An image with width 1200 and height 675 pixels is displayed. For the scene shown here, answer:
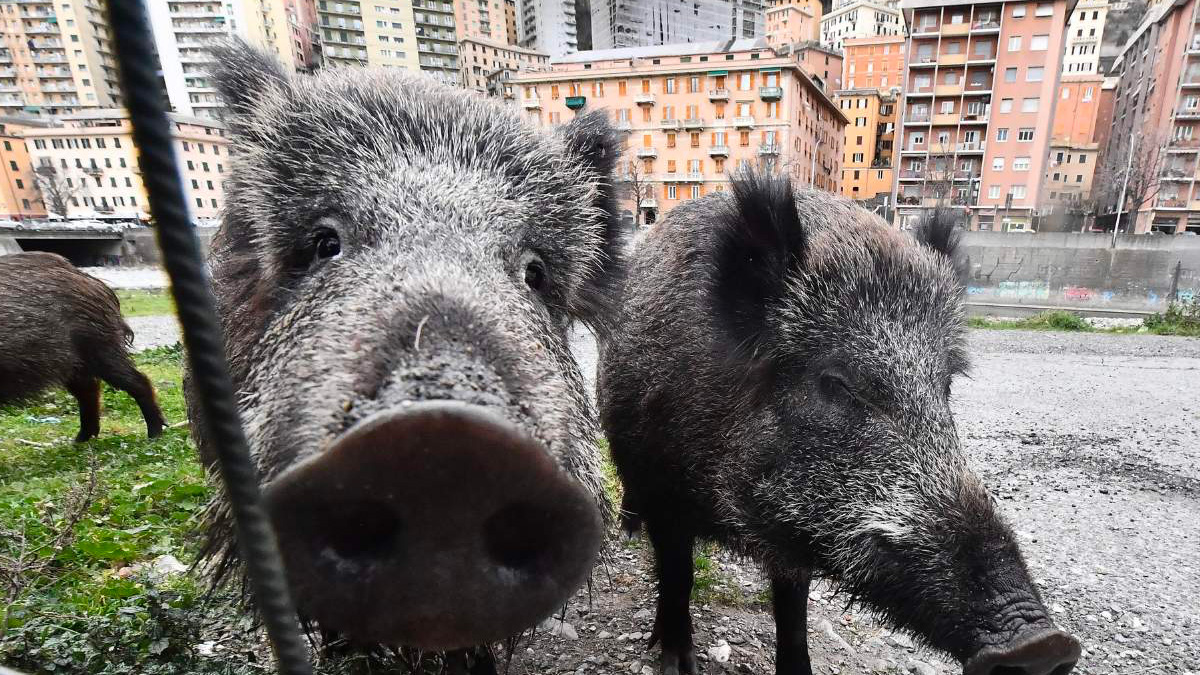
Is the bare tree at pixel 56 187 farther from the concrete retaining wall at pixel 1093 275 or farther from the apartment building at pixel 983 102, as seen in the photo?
the concrete retaining wall at pixel 1093 275

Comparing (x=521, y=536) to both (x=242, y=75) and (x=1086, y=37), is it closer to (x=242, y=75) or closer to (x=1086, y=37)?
(x=242, y=75)

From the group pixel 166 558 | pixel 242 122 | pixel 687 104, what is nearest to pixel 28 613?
pixel 166 558

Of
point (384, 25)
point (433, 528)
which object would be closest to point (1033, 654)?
point (433, 528)

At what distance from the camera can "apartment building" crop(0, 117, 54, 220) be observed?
55.8 metres

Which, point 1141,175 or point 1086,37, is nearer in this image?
point 1141,175

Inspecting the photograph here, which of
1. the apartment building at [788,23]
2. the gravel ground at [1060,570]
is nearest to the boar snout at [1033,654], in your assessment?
the gravel ground at [1060,570]

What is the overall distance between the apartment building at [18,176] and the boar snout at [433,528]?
79005 millimetres

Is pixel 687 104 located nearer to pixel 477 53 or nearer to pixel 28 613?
pixel 28 613

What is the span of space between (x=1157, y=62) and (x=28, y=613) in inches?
2785

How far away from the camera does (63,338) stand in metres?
5.05

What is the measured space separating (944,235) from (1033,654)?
1966 millimetres

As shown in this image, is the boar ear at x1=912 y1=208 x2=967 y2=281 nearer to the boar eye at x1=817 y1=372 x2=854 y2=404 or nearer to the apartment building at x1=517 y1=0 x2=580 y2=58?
the boar eye at x1=817 y1=372 x2=854 y2=404

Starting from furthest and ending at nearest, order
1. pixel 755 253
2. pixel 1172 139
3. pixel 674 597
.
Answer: pixel 1172 139, pixel 674 597, pixel 755 253

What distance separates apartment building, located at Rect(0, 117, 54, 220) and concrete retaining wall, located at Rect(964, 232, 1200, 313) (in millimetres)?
79566
